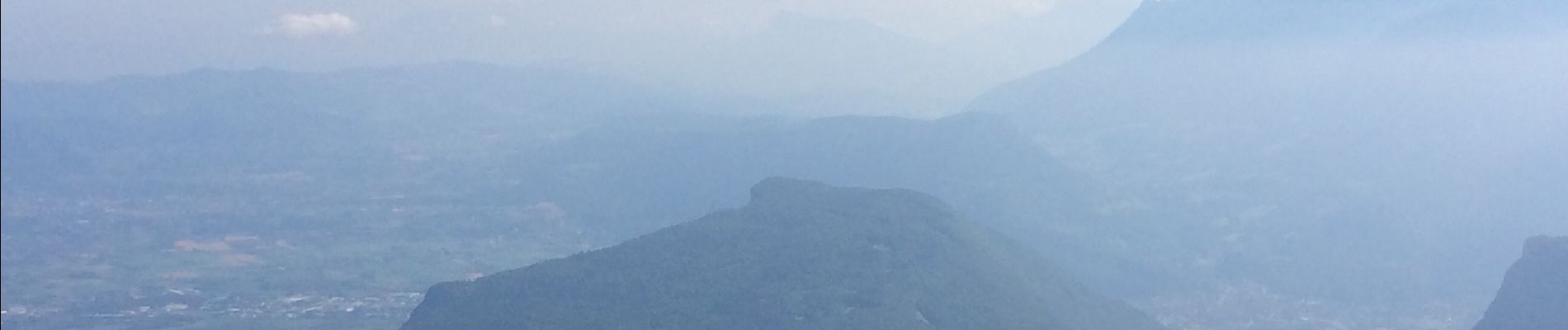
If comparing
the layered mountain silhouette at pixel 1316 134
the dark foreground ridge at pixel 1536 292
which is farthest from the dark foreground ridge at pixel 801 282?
the layered mountain silhouette at pixel 1316 134

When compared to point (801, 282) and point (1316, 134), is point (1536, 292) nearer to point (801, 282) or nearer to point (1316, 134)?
point (801, 282)

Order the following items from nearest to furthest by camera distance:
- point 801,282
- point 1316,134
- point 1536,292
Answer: point 801,282 < point 1536,292 < point 1316,134

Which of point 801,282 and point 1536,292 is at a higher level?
point 801,282

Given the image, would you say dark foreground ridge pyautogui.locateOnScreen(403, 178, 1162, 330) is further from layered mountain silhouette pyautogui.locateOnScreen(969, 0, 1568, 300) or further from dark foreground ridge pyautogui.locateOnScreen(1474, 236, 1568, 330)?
layered mountain silhouette pyautogui.locateOnScreen(969, 0, 1568, 300)

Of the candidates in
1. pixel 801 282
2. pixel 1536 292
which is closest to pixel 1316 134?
pixel 1536 292

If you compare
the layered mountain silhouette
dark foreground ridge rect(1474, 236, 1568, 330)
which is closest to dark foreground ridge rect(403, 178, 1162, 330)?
dark foreground ridge rect(1474, 236, 1568, 330)
